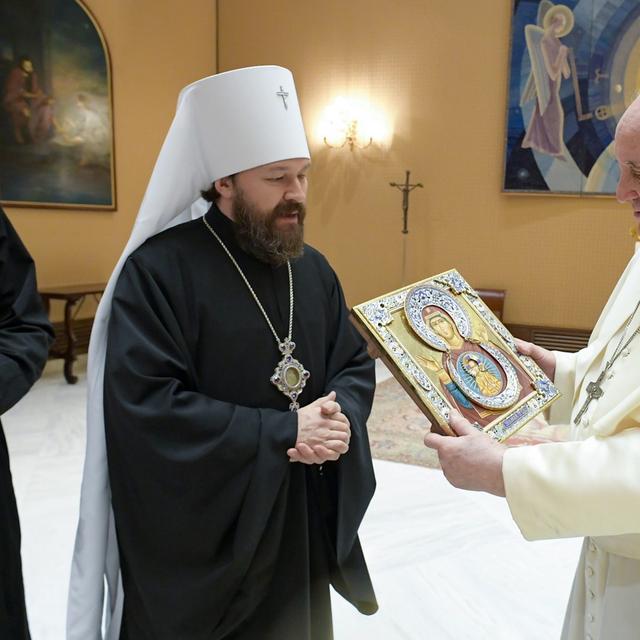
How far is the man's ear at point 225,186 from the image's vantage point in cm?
203

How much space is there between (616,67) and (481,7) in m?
1.80

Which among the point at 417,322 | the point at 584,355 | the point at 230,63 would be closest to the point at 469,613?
the point at 584,355

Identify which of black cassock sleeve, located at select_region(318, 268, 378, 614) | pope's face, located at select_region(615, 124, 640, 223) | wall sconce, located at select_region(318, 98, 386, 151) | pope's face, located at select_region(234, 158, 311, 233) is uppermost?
wall sconce, located at select_region(318, 98, 386, 151)

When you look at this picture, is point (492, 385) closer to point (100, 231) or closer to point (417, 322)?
point (417, 322)

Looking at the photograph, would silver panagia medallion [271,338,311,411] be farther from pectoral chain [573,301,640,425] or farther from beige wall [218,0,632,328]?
beige wall [218,0,632,328]

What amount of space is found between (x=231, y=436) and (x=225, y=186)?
791 millimetres

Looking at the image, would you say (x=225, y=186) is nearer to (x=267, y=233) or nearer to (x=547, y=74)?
(x=267, y=233)

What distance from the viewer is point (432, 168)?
8.62 metres

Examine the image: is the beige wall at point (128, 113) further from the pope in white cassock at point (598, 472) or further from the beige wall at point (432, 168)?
the pope in white cassock at point (598, 472)

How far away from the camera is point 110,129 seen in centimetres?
807

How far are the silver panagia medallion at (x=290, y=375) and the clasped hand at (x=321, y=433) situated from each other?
0.39 feet

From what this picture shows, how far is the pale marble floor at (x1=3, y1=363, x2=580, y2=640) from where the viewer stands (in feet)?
9.38

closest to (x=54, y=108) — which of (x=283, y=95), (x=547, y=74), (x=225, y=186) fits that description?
(x=547, y=74)

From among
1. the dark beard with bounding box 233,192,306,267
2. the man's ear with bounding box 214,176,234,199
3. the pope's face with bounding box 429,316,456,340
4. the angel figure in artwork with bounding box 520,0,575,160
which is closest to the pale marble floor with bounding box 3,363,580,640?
the pope's face with bounding box 429,316,456,340
